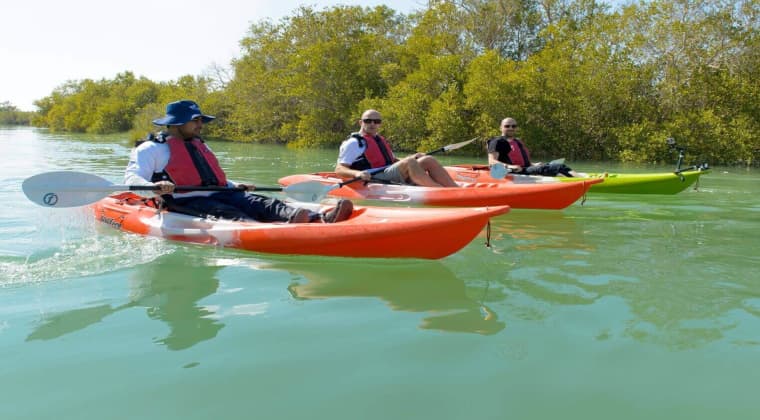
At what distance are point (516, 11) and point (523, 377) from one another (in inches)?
788

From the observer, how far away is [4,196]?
7.05 meters

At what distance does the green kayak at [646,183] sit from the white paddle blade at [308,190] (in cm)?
383

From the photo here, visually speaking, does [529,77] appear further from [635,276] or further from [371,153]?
[635,276]

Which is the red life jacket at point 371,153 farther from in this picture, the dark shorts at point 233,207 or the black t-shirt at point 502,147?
the dark shorts at point 233,207

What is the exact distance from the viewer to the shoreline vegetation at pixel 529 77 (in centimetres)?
1476

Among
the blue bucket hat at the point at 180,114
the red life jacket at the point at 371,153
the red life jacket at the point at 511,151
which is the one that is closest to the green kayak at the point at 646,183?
the red life jacket at the point at 511,151

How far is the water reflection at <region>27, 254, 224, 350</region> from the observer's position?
270 cm

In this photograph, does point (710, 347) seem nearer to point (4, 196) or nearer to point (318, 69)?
point (4, 196)

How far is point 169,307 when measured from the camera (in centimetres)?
307

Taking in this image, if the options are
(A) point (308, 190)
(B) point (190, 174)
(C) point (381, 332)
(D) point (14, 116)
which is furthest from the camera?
(D) point (14, 116)

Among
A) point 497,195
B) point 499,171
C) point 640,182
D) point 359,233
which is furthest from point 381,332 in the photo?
point 640,182

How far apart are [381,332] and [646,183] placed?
18.6ft

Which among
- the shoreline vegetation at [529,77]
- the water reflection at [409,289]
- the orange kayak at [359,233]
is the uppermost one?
the shoreline vegetation at [529,77]

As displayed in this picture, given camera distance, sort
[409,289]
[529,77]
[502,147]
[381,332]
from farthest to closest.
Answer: [529,77] → [502,147] → [409,289] → [381,332]
